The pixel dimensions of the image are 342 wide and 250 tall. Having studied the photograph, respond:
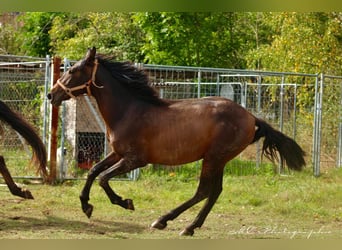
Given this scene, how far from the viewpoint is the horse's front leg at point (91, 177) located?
682cm

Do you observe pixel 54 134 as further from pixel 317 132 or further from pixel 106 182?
pixel 317 132

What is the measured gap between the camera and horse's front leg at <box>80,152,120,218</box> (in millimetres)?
6816

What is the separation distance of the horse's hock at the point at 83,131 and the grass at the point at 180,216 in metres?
0.95

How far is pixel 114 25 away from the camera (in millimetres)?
20500

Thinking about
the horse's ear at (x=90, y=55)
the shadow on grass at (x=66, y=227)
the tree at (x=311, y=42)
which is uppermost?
the tree at (x=311, y=42)

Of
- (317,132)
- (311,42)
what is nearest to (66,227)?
(317,132)

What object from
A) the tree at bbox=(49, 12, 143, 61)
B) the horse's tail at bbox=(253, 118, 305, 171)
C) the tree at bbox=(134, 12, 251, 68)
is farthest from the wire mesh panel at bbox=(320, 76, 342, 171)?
the horse's tail at bbox=(253, 118, 305, 171)

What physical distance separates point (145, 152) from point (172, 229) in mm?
1066

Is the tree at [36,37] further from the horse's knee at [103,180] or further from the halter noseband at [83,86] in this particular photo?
the horse's knee at [103,180]

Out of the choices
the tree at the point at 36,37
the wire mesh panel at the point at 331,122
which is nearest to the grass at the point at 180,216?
the wire mesh panel at the point at 331,122

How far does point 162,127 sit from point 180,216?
6.37ft

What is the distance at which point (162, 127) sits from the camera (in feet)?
23.2

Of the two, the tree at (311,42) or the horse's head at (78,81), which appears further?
the tree at (311,42)

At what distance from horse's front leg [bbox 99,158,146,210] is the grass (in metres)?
0.35
